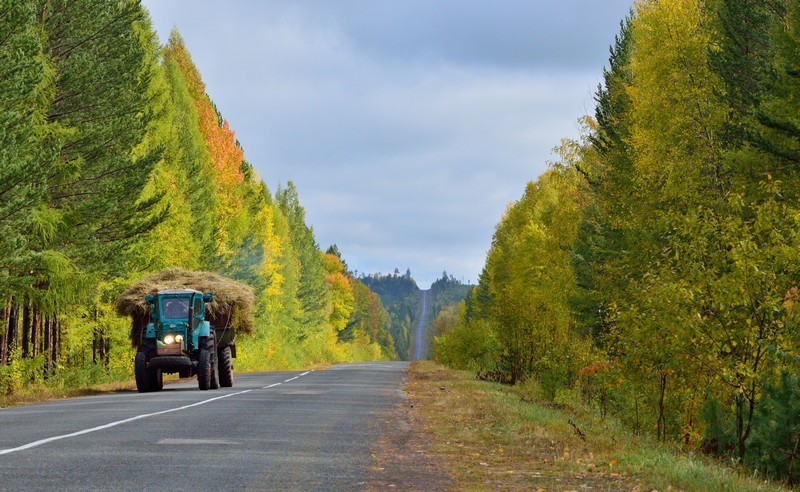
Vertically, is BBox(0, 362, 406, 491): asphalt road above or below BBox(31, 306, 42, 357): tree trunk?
below

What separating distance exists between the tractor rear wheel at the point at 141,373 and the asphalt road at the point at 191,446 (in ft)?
21.0

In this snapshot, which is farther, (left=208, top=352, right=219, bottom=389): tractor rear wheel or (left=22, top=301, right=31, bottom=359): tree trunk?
(left=22, top=301, right=31, bottom=359): tree trunk

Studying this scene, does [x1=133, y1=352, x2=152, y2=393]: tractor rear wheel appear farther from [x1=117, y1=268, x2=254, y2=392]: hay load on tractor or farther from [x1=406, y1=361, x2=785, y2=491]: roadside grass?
[x1=406, y1=361, x2=785, y2=491]: roadside grass

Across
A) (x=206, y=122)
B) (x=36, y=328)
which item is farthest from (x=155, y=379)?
(x=206, y=122)

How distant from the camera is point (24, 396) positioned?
2434 centimetres

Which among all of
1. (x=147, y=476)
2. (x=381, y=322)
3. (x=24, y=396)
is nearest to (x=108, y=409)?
(x=24, y=396)

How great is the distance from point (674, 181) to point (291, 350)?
5349 cm

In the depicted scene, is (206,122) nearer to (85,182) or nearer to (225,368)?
(85,182)

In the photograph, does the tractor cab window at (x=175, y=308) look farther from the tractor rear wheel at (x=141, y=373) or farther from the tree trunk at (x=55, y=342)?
the tree trunk at (x=55, y=342)

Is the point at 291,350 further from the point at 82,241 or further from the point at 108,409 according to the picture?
the point at 108,409

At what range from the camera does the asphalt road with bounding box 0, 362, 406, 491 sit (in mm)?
8172

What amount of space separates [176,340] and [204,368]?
47.4 inches

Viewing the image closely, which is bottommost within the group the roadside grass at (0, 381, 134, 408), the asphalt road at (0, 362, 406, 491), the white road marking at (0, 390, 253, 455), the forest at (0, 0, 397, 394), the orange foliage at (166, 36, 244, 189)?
the asphalt road at (0, 362, 406, 491)

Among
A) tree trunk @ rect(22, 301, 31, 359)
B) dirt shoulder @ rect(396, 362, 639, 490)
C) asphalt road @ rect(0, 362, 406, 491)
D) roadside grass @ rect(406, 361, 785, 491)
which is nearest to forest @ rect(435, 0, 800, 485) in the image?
roadside grass @ rect(406, 361, 785, 491)
